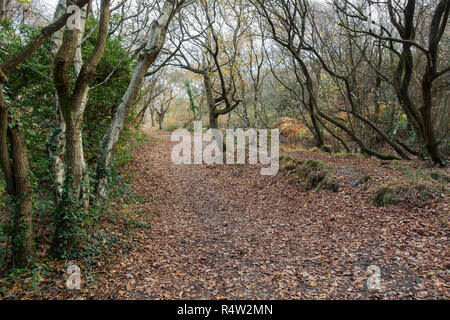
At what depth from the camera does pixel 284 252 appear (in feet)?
16.6

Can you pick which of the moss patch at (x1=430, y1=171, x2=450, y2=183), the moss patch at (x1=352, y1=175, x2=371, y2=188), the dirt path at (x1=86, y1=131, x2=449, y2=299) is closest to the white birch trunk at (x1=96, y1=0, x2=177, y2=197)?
the dirt path at (x1=86, y1=131, x2=449, y2=299)

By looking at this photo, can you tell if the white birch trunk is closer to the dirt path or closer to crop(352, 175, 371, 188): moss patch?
the dirt path

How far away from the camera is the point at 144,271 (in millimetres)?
4492

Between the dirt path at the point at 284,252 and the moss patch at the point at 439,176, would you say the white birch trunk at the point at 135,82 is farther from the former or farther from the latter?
the moss patch at the point at 439,176

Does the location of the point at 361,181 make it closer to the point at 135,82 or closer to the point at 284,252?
the point at 284,252

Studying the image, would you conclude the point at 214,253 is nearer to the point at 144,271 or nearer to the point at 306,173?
the point at 144,271

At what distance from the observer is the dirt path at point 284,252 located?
12.8 ft

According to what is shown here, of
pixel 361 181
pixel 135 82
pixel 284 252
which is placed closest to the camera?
pixel 284 252

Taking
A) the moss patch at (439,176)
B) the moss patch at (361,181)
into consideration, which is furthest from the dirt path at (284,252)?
the moss patch at (439,176)

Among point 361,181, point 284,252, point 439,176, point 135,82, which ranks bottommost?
point 284,252

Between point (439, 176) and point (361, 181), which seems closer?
point (439, 176)

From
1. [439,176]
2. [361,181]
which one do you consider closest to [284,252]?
[361,181]
